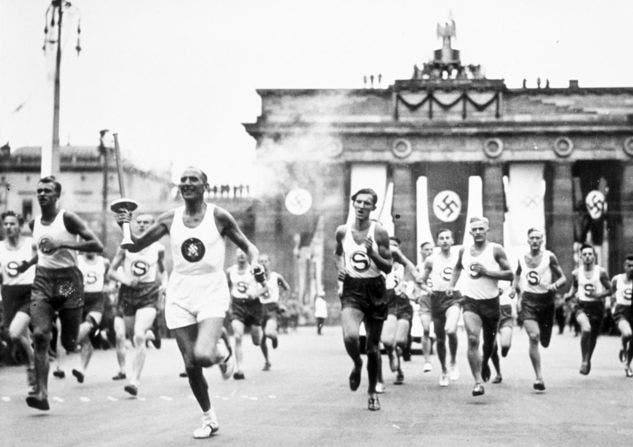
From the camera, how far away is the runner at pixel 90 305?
48.3ft

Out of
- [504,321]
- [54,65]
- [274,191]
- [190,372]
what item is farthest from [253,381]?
[274,191]

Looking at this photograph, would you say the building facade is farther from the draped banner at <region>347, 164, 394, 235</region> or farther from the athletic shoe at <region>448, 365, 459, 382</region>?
the athletic shoe at <region>448, 365, 459, 382</region>

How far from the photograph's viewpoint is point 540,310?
1419cm

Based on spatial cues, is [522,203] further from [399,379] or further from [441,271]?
[399,379]

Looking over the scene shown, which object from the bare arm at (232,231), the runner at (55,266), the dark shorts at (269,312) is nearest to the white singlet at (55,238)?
the runner at (55,266)

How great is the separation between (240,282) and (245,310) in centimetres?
49

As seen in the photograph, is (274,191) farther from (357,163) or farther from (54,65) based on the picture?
(54,65)

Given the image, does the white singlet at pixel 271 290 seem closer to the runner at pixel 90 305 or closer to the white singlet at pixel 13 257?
the runner at pixel 90 305

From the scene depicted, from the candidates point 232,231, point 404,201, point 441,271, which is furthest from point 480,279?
point 404,201

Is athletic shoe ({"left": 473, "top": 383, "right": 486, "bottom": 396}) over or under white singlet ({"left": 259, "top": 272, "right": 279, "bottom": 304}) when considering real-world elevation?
under

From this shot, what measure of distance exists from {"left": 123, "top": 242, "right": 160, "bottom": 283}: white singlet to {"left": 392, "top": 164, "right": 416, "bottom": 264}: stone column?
41.1 meters

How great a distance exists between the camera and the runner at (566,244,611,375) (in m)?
16.5

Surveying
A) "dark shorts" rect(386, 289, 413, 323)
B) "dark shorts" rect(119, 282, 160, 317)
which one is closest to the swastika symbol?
"dark shorts" rect(386, 289, 413, 323)

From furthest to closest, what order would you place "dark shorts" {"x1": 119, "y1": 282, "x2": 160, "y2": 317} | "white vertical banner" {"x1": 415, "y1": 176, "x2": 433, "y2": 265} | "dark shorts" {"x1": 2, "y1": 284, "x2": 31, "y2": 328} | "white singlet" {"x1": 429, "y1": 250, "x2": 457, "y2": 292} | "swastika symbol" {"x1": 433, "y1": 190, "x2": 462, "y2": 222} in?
"white vertical banner" {"x1": 415, "y1": 176, "x2": 433, "y2": 265}, "swastika symbol" {"x1": 433, "y1": 190, "x2": 462, "y2": 222}, "white singlet" {"x1": 429, "y1": 250, "x2": 457, "y2": 292}, "dark shorts" {"x1": 119, "y1": 282, "x2": 160, "y2": 317}, "dark shorts" {"x1": 2, "y1": 284, "x2": 31, "y2": 328}
